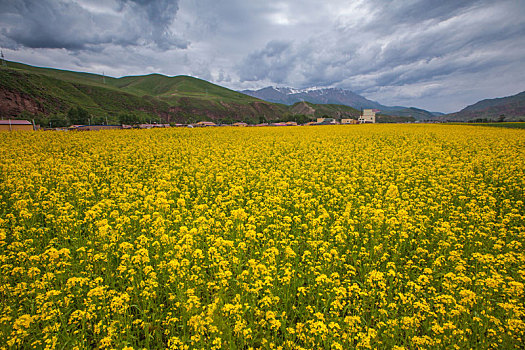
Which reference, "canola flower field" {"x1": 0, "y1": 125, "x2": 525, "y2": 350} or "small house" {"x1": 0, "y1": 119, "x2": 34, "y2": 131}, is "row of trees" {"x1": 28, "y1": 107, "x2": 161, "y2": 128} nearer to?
"small house" {"x1": 0, "y1": 119, "x2": 34, "y2": 131}

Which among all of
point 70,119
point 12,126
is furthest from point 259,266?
point 70,119

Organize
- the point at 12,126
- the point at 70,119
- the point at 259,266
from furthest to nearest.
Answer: the point at 70,119
the point at 12,126
the point at 259,266

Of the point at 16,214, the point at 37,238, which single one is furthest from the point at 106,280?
the point at 16,214

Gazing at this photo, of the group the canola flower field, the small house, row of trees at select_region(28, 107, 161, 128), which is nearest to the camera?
the canola flower field

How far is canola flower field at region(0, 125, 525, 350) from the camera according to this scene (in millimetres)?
3781

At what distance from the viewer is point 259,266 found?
445cm

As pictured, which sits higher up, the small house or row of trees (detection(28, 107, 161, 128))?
row of trees (detection(28, 107, 161, 128))

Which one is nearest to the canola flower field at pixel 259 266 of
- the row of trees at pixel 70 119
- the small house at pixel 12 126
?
the small house at pixel 12 126

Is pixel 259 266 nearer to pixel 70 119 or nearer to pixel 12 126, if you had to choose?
pixel 12 126

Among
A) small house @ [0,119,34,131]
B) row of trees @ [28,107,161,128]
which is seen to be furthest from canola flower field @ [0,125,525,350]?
row of trees @ [28,107,161,128]

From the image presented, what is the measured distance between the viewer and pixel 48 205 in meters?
7.63

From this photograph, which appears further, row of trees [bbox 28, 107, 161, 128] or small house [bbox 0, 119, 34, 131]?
row of trees [bbox 28, 107, 161, 128]

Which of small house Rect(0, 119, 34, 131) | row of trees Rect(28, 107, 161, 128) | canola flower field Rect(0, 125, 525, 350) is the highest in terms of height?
row of trees Rect(28, 107, 161, 128)

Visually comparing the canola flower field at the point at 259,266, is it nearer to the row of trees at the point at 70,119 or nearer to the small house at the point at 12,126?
the small house at the point at 12,126
